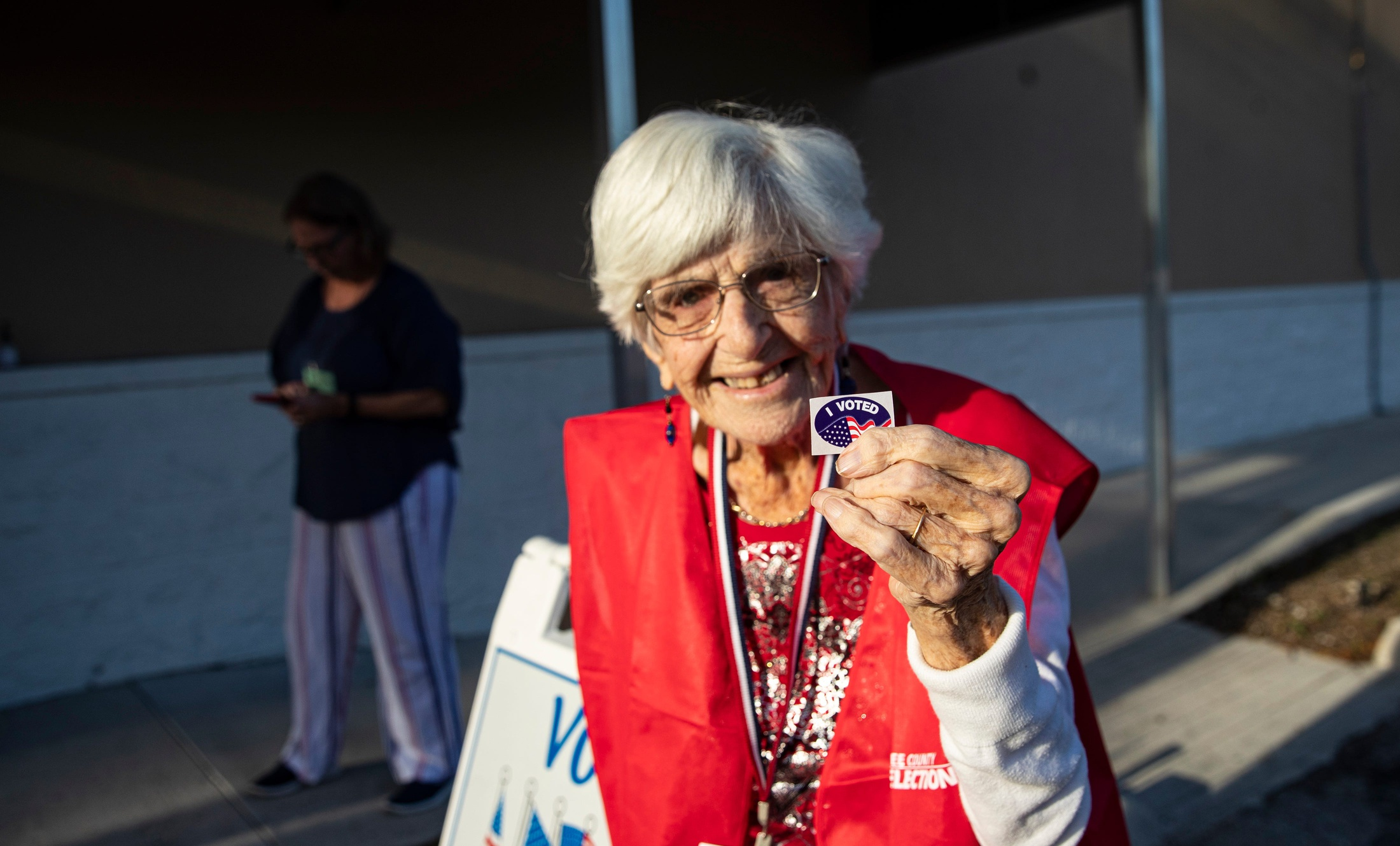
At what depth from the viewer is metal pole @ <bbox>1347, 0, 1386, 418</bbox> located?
1062 cm

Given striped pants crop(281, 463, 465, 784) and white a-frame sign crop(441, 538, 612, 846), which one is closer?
white a-frame sign crop(441, 538, 612, 846)

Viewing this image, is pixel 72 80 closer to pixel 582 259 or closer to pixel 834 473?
pixel 582 259

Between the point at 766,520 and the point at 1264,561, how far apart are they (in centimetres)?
498

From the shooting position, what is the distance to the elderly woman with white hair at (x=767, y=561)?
130cm

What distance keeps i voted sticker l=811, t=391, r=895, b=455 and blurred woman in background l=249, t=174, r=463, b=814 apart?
2035mm

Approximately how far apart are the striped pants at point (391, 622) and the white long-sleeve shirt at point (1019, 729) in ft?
6.69

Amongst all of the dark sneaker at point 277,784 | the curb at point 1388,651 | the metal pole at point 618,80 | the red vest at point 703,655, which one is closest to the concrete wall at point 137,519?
the dark sneaker at point 277,784

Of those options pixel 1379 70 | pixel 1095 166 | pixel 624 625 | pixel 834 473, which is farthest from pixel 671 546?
pixel 1379 70

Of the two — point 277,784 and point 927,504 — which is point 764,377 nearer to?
point 927,504

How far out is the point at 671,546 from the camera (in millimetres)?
1525

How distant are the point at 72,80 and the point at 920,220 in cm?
507

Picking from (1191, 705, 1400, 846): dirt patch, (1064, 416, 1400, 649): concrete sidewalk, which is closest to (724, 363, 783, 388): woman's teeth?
(1191, 705, 1400, 846): dirt patch

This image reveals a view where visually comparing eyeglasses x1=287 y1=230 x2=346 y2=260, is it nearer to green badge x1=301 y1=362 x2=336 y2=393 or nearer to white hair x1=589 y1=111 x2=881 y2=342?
green badge x1=301 y1=362 x2=336 y2=393

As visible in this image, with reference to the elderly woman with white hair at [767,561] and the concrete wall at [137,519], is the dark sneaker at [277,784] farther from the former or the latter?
the elderly woman with white hair at [767,561]
